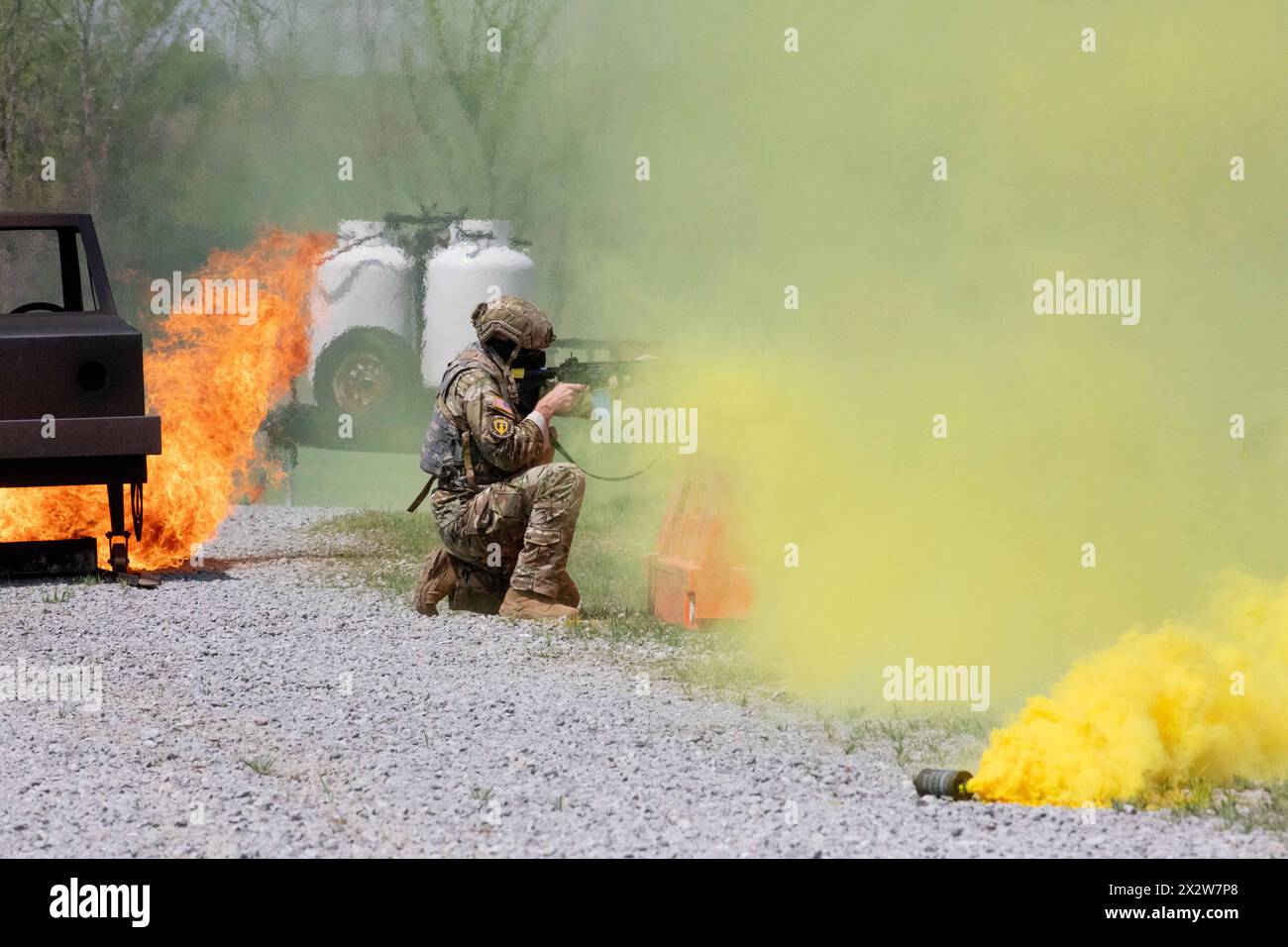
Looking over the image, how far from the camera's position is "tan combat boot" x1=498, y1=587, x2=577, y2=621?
9.13 meters

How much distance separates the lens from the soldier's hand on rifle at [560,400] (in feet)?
30.1

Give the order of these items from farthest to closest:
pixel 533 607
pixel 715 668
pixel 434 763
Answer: pixel 533 607 < pixel 715 668 < pixel 434 763

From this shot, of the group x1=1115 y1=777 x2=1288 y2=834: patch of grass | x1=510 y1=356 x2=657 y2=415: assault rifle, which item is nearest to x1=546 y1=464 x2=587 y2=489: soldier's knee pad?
x1=510 y1=356 x2=657 y2=415: assault rifle

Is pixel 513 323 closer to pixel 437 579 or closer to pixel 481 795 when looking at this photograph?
pixel 437 579

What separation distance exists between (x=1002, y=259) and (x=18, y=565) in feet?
20.4

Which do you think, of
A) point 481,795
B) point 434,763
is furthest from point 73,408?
point 481,795

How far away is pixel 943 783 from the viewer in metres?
5.38

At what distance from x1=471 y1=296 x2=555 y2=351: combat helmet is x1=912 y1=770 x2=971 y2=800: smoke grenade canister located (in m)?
4.47

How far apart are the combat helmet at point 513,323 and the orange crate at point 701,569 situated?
118cm

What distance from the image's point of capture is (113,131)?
21453 mm

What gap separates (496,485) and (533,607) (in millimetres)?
701

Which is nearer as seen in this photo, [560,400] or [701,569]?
[701,569]

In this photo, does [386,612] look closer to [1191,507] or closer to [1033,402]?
[1033,402]

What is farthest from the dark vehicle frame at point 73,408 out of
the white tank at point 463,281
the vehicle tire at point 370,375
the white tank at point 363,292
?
the white tank at point 363,292
